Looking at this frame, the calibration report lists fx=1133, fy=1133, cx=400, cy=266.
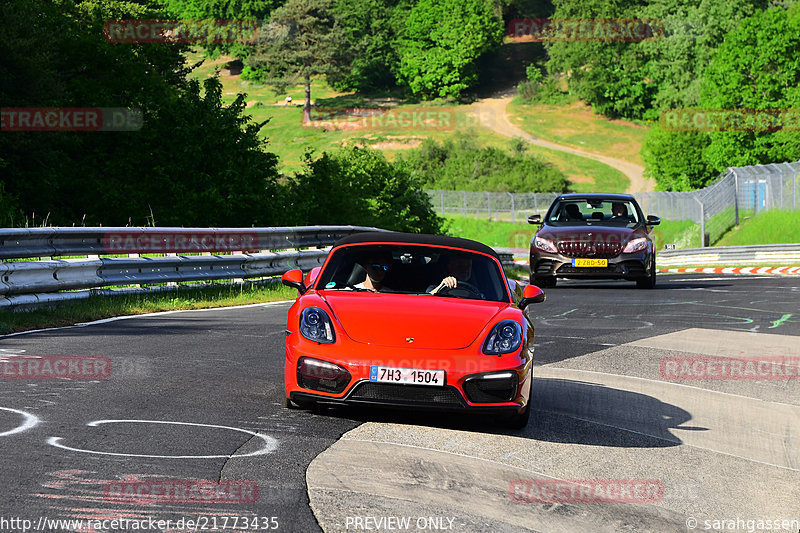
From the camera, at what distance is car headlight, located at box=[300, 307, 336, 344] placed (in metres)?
7.26

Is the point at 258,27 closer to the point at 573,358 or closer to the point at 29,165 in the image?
the point at 29,165

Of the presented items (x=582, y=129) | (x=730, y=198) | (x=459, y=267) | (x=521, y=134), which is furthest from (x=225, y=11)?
(x=459, y=267)

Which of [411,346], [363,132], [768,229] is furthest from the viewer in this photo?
[363,132]

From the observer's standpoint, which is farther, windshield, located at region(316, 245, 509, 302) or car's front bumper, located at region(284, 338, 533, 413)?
windshield, located at region(316, 245, 509, 302)

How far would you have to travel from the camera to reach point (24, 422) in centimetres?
653

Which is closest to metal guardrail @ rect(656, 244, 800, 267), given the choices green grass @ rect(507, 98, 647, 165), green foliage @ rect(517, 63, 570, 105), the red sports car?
the red sports car

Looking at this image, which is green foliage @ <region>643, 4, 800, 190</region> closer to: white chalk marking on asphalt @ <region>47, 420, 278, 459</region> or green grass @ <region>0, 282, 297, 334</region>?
green grass @ <region>0, 282, 297, 334</region>

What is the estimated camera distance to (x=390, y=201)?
46281 mm

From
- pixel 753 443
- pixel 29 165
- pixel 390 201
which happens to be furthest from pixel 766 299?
pixel 390 201

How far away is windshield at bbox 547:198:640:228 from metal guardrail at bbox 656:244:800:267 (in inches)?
729

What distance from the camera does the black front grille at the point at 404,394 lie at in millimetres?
6922

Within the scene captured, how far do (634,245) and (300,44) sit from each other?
105179 millimetres

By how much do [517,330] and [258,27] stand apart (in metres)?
126

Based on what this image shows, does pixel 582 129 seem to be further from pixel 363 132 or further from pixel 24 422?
pixel 24 422
